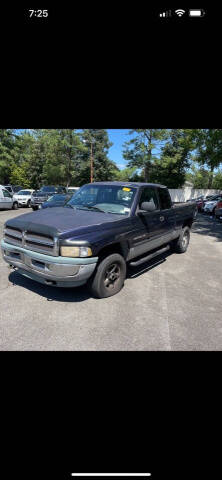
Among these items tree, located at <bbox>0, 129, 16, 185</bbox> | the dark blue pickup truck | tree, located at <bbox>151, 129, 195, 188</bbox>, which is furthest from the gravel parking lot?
tree, located at <bbox>0, 129, 16, 185</bbox>

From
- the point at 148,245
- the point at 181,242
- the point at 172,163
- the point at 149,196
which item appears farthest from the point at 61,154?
the point at 148,245

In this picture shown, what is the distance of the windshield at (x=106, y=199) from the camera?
404cm

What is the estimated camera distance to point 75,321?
293 cm

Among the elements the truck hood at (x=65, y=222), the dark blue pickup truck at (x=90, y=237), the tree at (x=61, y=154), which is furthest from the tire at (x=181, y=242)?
the tree at (x=61, y=154)

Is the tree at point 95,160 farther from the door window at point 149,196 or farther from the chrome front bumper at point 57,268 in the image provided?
the chrome front bumper at point 57,268

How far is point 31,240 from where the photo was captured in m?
3.18

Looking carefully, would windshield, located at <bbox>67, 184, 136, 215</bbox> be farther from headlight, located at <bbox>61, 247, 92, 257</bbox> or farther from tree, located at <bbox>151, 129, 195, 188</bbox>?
tree, located at <bbox>151, 129, 195, 188</bbox>

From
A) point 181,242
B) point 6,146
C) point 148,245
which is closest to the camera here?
point 148,245

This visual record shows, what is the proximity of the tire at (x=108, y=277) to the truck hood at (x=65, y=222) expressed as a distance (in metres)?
0.55

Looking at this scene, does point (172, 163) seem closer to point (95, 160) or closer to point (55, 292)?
point (95, 160)

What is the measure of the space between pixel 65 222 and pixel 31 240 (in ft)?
1.75

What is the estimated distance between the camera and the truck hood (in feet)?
9.84
